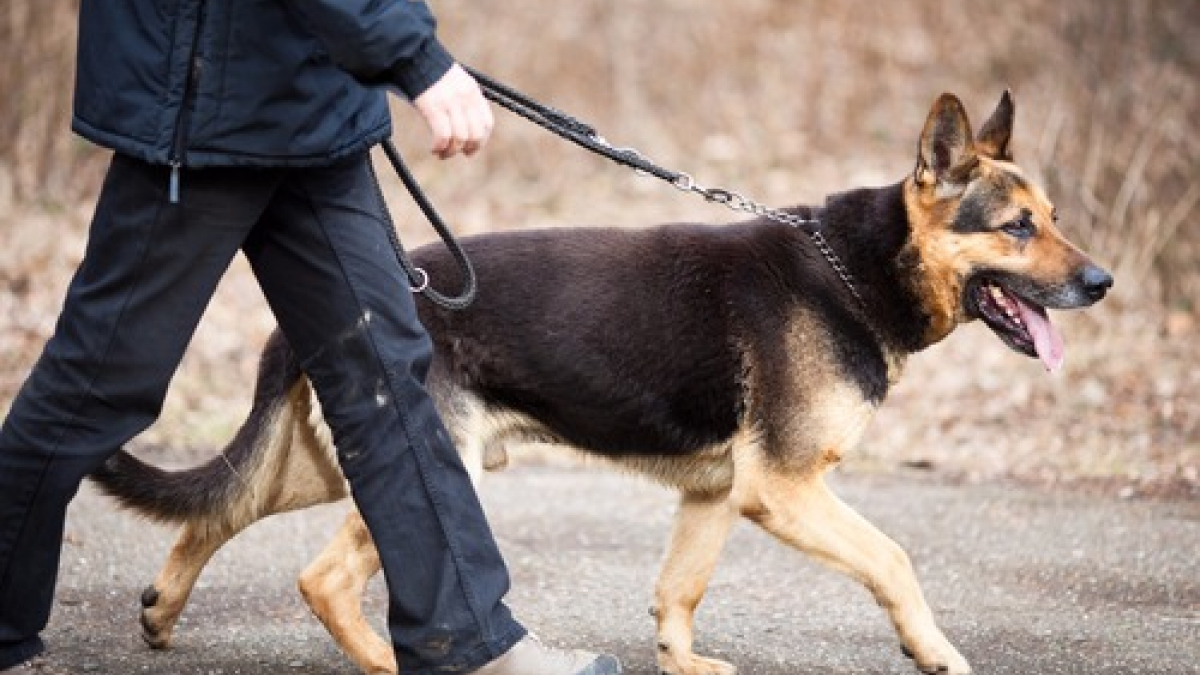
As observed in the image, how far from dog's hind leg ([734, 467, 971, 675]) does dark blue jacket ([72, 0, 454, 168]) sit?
1.82 meters

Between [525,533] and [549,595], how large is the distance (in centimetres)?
97

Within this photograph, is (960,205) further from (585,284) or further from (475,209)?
(475,209)

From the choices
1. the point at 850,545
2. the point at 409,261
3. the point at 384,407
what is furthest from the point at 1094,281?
the point at 384,407

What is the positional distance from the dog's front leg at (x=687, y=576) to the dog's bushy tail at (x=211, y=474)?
1.26 metres

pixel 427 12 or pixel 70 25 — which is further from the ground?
pixel 427 12

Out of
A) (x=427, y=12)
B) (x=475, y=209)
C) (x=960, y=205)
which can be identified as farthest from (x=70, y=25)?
(x=427, y=12)

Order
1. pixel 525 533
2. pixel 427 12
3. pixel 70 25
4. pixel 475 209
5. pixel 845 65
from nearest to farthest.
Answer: pixel 427 12
pixel 525 533
pixel 70 25
pixel 475 209
pixel 845 65

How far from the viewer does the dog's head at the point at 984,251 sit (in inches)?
200

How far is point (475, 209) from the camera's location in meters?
13.2

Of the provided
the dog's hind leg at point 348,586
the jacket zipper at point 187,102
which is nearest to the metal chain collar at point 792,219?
the dog's hind leg at point 348,586

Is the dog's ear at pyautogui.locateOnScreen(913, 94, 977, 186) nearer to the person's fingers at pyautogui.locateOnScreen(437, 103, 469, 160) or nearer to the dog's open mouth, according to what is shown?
the dog's open mouth

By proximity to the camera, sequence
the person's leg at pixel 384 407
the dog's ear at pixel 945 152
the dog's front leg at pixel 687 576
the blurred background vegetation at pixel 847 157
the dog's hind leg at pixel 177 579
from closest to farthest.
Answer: the person's leg at pixel 384 407 → the dog's hind leg at pixel 177 579 → the dog's front leg at pixel 687 576 → the dog's ear at pixel 945 152 → the blurred background vegetation at pixel 847 157

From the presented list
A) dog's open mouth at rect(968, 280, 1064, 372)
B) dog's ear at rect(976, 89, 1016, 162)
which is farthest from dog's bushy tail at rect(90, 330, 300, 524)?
dog's ear at rect(976, 89, 1016, 162)

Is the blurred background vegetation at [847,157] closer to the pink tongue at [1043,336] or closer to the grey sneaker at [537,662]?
the pink tongue at [1043,336]
